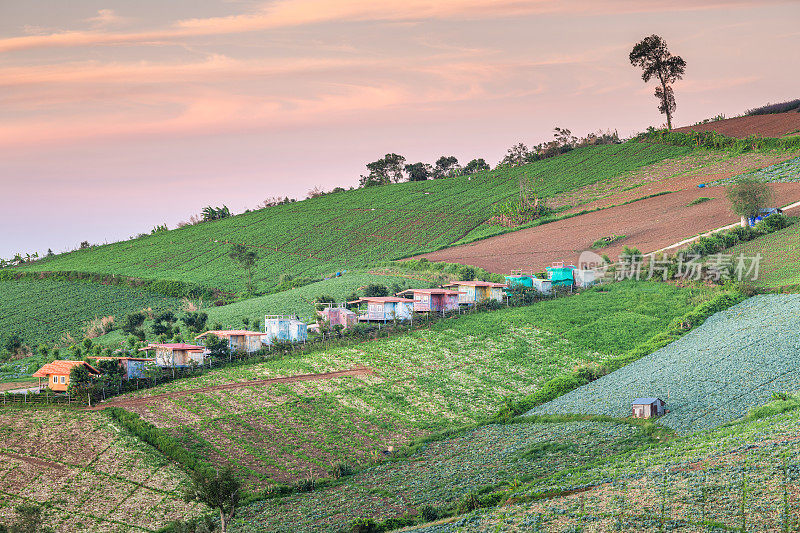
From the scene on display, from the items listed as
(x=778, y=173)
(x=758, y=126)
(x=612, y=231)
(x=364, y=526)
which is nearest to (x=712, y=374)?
(x=364, y=526)

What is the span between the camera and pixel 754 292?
76125mm

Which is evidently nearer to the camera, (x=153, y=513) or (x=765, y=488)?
(x=765, y=488)

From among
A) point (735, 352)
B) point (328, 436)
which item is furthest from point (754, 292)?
point (328, 436)

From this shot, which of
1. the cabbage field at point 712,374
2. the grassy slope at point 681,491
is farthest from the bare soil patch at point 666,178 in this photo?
the grassy slope at point 681,491

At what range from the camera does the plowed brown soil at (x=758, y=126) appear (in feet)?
446

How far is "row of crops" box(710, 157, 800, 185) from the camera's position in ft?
371

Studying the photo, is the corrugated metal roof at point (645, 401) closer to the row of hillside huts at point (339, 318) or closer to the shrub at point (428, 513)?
the shrub at point (428, 513)

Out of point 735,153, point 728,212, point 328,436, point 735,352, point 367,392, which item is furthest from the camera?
point 735,153

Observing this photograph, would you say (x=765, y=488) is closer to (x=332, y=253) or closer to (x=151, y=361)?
(x=151, y=361)

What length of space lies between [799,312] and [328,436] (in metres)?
36.2

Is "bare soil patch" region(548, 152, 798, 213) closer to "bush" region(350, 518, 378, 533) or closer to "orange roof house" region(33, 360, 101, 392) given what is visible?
"orange roof house" region(33, 360, 101, 392)

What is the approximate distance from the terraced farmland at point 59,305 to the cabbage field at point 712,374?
6229 centimetres

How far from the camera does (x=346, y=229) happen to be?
136250 millimetres

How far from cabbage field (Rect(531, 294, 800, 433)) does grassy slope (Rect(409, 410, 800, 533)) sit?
7.41 m
